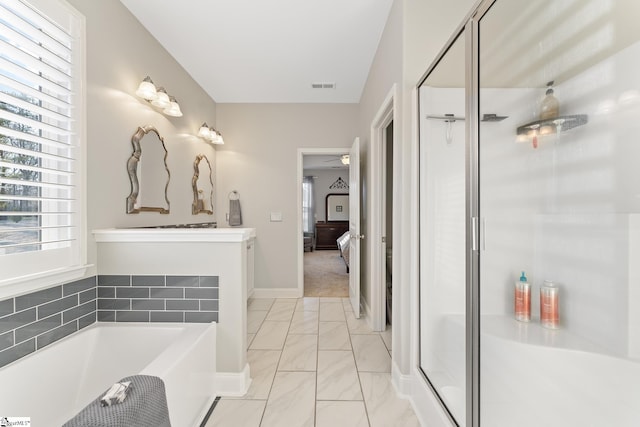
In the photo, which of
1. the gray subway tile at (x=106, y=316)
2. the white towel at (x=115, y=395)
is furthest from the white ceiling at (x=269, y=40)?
the white towel at (x=115, y=395)

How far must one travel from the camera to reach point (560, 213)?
3.59ft

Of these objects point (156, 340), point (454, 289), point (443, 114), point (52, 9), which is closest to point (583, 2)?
point (443, 114)

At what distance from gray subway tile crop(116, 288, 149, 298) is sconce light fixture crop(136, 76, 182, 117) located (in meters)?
1.44

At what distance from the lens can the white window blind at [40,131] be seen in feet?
4.31

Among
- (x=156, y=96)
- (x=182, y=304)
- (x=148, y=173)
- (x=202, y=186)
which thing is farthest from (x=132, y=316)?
(x=202, y=186)

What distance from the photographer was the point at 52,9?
5.01 feet

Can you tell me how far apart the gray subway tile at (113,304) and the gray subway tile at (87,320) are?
0.19 feet

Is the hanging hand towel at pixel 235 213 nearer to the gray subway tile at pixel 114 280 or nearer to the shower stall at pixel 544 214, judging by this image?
the gray subway tile at pixel 114 280

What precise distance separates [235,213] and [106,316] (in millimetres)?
2194

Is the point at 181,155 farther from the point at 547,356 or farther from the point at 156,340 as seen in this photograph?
the point at 547,356

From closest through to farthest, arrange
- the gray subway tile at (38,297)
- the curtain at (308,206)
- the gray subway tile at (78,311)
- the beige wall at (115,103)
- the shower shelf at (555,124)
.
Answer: the shower shelf at (555,124) → the gray subway tile at (38,297) → the gray subway tile at (78,311) → the beige wall at (115,103) → the curtain at (308,206)

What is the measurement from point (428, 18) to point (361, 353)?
8.31 ft

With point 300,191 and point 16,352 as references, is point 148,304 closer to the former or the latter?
point 16,352

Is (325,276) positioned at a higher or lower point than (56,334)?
lower
